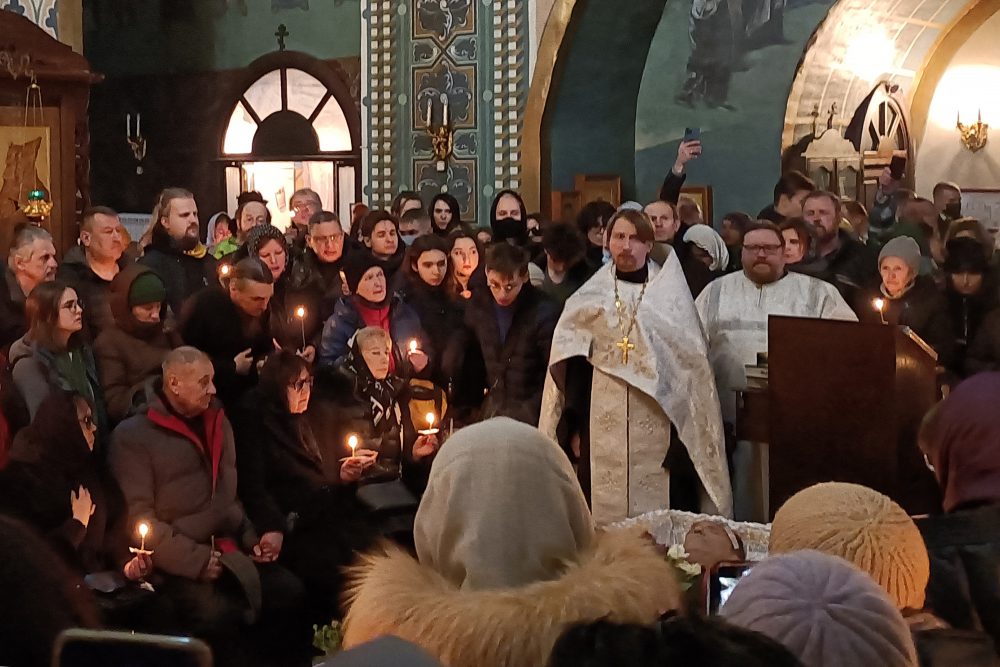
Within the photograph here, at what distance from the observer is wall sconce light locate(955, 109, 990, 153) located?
13805mm

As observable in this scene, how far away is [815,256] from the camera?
7.03m

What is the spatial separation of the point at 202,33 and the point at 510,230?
25.8 ft

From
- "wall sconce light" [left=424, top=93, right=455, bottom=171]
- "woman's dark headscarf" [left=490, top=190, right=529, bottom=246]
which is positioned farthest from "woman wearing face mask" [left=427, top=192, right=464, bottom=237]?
"wall sconce light" [left=424, top=93, right=455, bottom=171]

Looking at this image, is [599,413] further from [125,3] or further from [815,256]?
[125,3]

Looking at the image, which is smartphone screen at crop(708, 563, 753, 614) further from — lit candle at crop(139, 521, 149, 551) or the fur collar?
lit candle at crop(139, 521, 149, 551)

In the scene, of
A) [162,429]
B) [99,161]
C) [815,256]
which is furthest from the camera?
[99,161]

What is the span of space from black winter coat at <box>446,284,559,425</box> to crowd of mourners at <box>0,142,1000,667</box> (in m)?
0.01

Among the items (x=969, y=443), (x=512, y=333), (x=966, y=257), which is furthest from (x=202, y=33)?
(x=969, y=443)

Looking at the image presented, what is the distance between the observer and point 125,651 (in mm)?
1751

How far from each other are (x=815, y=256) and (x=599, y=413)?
204cm

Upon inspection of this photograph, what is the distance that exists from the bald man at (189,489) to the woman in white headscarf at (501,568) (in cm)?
255

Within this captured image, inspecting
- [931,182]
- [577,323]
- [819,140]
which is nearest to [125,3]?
[819,140]

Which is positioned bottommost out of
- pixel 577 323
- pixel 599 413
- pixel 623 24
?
pixel 599 413

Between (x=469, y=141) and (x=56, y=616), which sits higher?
(x=469, y=141)
